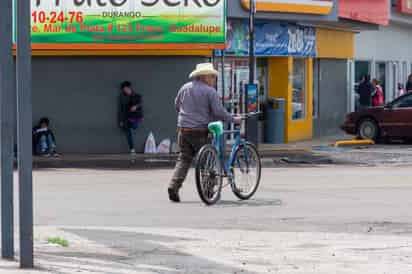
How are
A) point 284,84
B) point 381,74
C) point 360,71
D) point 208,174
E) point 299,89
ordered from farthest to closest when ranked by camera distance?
point 381,74 < point 360,71 < point 299,89 < point 284,84 < point 208,174

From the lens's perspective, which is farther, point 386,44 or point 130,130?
point 386,44

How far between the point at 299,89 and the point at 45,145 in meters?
8.89

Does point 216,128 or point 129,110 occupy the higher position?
point 129,110

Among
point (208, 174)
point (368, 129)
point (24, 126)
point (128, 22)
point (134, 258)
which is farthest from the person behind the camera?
point (368, 129)

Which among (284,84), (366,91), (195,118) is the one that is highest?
(284,84)

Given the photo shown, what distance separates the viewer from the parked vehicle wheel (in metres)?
27.7

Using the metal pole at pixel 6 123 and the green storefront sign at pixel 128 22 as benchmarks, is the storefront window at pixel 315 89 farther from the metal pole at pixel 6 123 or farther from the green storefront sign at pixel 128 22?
the metal pole at pixel 6 123

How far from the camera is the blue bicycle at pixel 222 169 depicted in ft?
43.8

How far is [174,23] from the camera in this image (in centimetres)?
2397

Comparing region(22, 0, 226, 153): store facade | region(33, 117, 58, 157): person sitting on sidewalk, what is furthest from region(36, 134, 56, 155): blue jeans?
region(22, 0, 226, 153): store facade

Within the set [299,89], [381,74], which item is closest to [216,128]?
[299,89]

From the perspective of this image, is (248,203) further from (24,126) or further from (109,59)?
(109,59)

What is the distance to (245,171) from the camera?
1408 centimetres

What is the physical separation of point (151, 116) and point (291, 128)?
5374 millimetres
